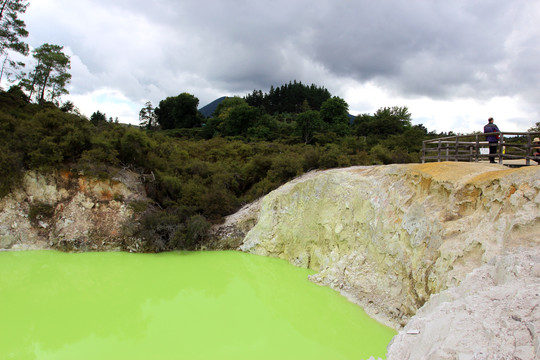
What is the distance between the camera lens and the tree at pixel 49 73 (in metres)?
24.6

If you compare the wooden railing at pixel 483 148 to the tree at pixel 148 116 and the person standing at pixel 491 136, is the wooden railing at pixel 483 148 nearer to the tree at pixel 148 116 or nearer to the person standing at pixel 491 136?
the person standing at pixel 491 136

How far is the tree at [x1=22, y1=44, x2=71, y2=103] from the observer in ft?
80.8

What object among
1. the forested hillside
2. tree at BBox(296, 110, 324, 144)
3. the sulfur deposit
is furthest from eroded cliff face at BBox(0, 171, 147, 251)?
tree at BBox(296, 110, 324, 144)

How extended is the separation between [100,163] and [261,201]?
7.63m

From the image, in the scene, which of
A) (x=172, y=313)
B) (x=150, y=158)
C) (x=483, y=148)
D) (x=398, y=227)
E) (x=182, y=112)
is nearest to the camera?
(x=172, y=313)

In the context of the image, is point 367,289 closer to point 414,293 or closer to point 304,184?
point 414,293

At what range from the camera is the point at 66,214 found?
13945mm

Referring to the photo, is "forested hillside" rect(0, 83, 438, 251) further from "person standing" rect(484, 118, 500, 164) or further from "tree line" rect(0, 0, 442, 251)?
"person standing" rect(484, 118, 500, 164)

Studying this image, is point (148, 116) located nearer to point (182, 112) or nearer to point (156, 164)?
point (182, 112)

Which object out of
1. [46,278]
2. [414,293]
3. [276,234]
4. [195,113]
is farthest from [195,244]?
[195,113]

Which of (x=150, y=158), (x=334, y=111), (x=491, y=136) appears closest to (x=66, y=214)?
(x=150, y=158)

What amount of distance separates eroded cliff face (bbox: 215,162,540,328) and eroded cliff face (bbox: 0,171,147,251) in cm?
514

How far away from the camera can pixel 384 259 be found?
916cm

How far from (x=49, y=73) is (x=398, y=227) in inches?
1125
